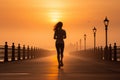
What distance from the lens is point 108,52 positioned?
145 ft

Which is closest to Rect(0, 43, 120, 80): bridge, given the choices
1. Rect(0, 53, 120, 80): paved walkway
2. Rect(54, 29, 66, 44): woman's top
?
Rect(0, 53, 120, 80): paved walkway

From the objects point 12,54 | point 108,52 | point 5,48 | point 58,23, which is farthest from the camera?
point 108,52

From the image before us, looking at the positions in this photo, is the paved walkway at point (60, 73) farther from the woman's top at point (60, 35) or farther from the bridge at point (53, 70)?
the woman's top at point (60, 35)

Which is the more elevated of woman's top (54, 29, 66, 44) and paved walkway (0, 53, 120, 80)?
woman's top (54, 29, 66, 44)

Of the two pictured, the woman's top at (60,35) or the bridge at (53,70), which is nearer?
the bridge at (53,70)

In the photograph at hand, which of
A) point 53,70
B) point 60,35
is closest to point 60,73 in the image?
point 53,70

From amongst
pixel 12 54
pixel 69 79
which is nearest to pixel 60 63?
pixel 69 79

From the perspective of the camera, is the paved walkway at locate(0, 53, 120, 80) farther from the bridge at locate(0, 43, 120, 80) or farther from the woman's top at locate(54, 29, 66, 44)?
the woman's top at locate(54, 29, 66, 44)

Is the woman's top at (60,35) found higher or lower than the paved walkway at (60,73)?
higher

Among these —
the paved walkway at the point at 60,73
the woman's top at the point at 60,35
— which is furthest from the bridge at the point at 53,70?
the woman's top at the point at 60,35

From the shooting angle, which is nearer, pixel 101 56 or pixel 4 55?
pixel 4 55

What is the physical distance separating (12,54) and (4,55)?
3.57 meters

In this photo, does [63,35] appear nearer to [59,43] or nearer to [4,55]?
[59,43]

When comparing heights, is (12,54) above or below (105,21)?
below
